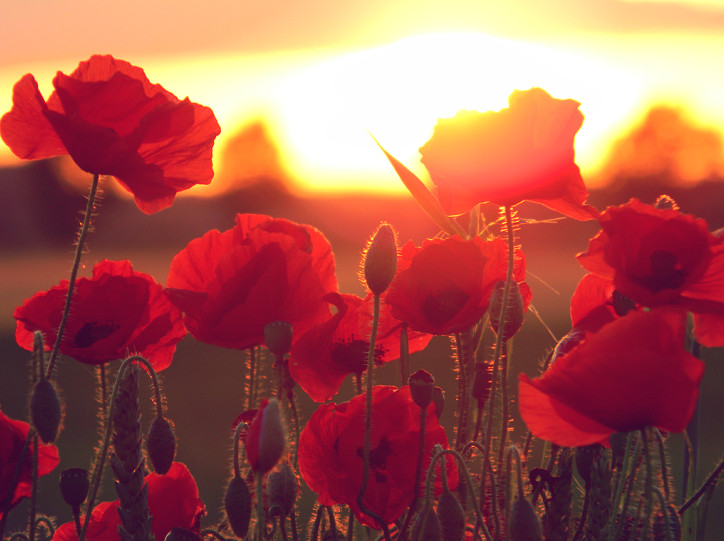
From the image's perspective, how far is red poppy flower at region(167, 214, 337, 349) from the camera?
2.42 ft

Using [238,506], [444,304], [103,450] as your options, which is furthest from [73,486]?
[444,304]

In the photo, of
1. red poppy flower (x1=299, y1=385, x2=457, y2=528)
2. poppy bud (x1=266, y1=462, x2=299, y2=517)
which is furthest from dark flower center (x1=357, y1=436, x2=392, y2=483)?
poppy bud (x1=266, y1=462, x2=299, y2=517)

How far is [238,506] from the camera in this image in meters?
0.66

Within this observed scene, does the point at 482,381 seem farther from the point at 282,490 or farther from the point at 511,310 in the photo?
the point at 282,490

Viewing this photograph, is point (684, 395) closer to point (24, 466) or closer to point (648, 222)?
point (648, 222)

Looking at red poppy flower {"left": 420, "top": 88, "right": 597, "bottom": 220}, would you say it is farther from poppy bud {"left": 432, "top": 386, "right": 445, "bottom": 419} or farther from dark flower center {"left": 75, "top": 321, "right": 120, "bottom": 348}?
dark flower center {"left": 75, "top": 321, "right": 120, "bottom": 348}

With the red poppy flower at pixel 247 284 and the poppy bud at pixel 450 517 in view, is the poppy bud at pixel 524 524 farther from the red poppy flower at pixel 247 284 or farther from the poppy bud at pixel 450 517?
the red poppy flower at pixel 247 284

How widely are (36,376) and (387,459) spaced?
334mm

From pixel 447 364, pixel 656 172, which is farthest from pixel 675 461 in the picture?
pixel 656 172

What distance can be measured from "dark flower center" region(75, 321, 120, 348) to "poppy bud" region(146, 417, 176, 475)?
159mm

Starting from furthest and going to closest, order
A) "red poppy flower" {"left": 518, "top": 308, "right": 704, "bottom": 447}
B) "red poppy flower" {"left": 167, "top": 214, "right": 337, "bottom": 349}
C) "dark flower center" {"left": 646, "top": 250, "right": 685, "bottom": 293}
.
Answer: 1. "red poppy flower" {"left": 167, "top": 214, "right": 337, "bottom": 349}
2. "dark flower center" {"left": 646, "top": 250, "right": 685, "bottom": 293}
3. "red poppy flower" {"left": 518, "top": 308, "right": 704, "bottom": 447}

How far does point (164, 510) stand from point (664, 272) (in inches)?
20.1

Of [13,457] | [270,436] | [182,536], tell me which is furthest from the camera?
[13,457]

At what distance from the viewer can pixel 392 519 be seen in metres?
0.72
